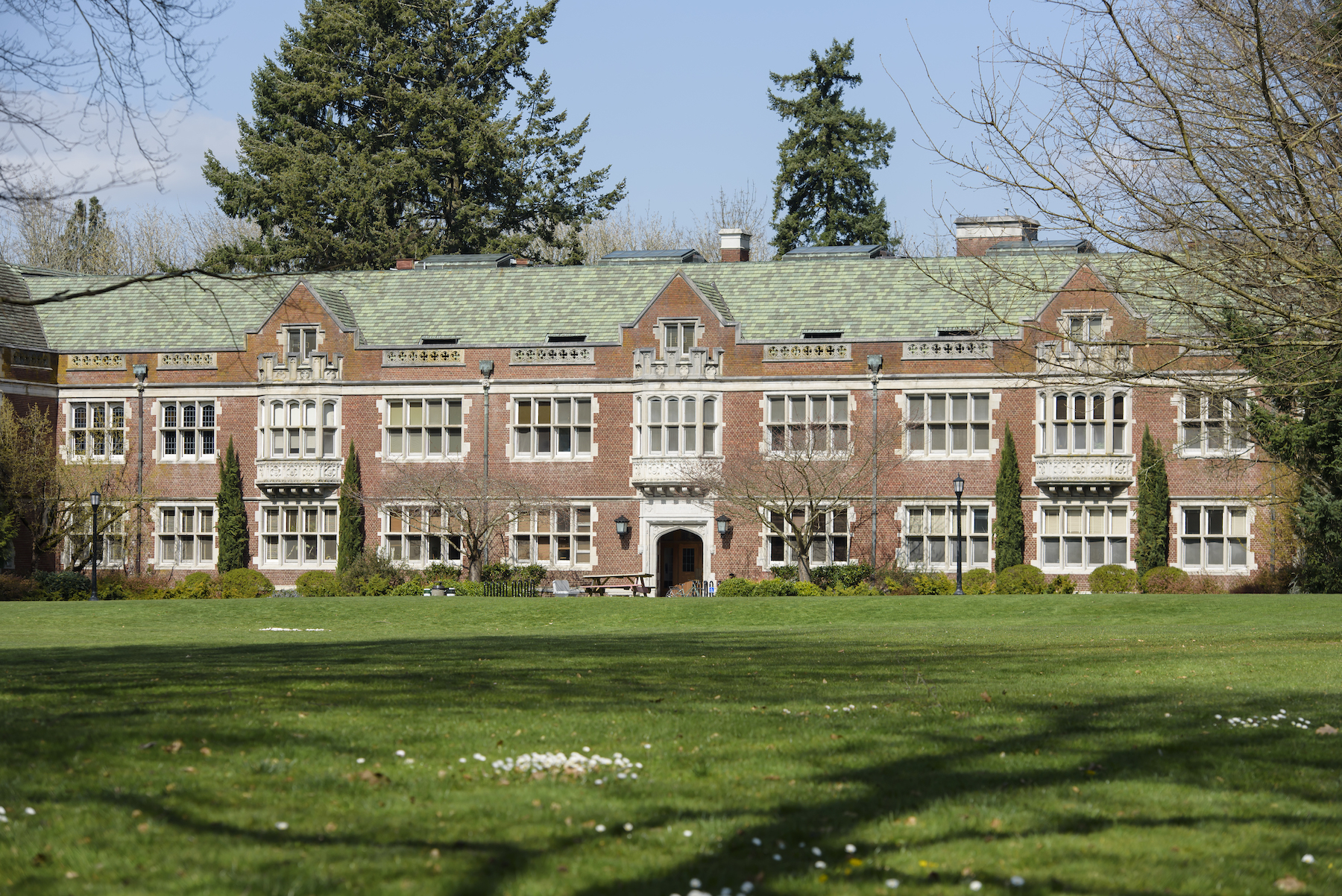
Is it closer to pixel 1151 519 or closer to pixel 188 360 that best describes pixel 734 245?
pixel 1151 519

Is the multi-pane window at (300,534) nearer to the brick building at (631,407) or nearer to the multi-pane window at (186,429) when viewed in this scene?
the brick building at (631,407)

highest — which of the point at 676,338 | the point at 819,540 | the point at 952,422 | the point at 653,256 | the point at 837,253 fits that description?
the point at 653,256

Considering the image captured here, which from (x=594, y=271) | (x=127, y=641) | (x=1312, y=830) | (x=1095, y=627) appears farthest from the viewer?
(x=594, y=271)

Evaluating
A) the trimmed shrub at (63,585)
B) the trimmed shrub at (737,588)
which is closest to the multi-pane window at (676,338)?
the trimmed shrub at (737,588)

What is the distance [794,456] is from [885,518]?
11.7ft

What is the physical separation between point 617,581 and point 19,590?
644 inches

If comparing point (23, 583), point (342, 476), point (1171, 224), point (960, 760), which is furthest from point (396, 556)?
point (960, 760)

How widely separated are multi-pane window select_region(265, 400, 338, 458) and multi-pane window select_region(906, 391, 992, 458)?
57.9 feet

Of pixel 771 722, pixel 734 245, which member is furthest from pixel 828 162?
pixel 771 722

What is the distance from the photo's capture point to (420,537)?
44.0 metres

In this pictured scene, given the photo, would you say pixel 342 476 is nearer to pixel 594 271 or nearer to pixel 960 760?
pixel 594 271

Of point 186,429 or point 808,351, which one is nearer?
point 808,351

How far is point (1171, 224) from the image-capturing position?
14.4 m

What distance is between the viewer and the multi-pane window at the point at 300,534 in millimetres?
44406
